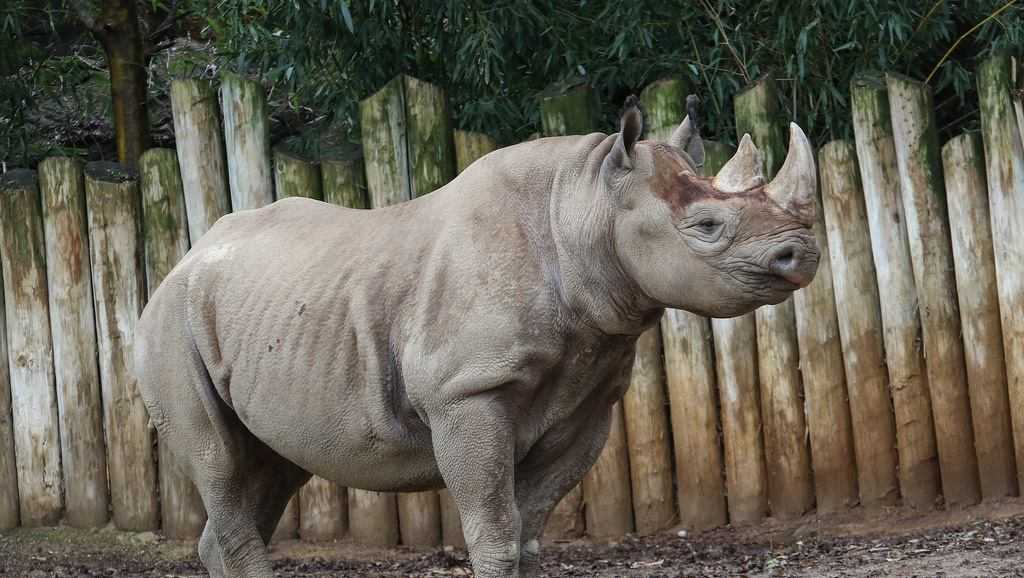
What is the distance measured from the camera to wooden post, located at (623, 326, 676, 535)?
637cm

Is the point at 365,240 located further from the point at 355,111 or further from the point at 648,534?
the point at 355,111

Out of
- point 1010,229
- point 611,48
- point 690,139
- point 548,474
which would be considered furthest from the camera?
point 611,48

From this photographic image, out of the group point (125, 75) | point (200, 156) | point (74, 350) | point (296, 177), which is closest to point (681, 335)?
point (296, 177)

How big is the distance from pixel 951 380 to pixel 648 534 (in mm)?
1454

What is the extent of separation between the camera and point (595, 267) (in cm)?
403

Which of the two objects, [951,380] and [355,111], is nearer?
[951,380]

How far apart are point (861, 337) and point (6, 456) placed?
13.1ft

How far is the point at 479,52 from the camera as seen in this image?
22.5 feet

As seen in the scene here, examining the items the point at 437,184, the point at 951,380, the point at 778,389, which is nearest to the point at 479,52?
the point at 437,184

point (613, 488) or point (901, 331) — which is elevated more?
point (901, 331)

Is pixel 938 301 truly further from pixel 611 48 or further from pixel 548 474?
pixel 548 474

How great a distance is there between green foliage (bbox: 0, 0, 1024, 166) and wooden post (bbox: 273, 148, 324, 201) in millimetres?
676

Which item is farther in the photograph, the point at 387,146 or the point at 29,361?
the point at 29,361

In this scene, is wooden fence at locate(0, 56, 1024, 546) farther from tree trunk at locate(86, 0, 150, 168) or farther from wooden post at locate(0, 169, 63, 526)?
tree trunk at locate(86, 0, 150, 168)
